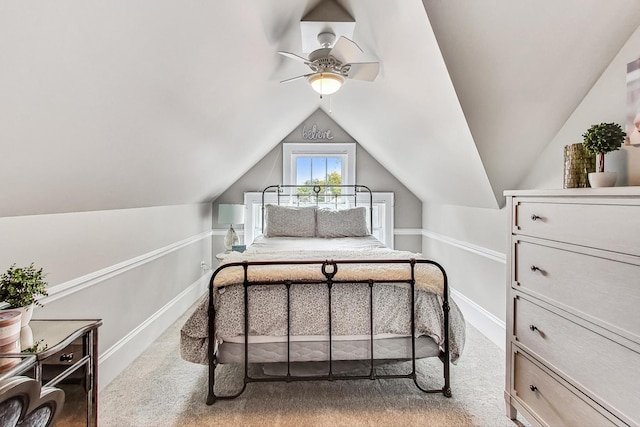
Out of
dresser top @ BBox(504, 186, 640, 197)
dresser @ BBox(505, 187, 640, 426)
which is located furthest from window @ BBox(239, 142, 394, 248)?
dresser top @ BBox(504, 186, 640, 197)

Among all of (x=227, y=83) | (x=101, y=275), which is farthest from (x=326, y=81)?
(x=101, y=275)

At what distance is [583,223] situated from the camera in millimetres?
1431

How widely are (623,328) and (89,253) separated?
2.66 meters

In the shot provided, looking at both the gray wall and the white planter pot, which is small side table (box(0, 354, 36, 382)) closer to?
the white planter pot

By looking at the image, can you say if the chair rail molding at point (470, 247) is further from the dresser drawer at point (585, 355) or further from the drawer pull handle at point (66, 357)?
the drawer pull handle at point (66, 357)

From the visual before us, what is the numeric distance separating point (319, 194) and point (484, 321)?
269 cm

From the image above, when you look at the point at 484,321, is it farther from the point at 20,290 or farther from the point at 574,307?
the point at 20,290

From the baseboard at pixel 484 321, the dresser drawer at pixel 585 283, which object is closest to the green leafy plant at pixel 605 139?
the dresser drawer at pixel 585 283

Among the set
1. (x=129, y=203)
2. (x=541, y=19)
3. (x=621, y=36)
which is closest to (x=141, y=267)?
(x=129, y=203)

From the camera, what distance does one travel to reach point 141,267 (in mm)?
2742

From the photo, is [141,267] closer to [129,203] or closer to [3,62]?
[129,203]

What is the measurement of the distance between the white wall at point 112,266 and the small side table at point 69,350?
0.43 metres

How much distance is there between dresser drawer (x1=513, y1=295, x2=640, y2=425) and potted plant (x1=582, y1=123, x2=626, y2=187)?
2.08 ft

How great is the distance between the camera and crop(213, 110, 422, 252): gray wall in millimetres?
4777
